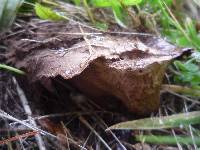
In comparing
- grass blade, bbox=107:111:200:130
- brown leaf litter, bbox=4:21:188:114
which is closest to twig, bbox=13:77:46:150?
brown leaf litter, bbox=4:21:188:114

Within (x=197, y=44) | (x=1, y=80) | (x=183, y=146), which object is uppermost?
(x=197, y=44)

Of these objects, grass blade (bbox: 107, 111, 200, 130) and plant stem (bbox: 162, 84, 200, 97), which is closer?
grass blade (bbox: 107, 111, 200, 130)

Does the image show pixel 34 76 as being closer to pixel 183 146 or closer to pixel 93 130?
pixel 93 130

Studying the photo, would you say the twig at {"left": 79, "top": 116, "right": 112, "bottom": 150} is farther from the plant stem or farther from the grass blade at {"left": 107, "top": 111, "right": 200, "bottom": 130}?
the plant stem

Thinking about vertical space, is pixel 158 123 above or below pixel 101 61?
below

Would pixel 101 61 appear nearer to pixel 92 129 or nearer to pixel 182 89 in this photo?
pixel 92 129

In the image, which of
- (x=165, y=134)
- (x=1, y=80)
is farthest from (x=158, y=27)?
(x=1, y=80)

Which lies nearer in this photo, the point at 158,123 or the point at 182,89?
the point at 158,123

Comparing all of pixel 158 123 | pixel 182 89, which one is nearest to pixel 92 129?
pixel 158 123
